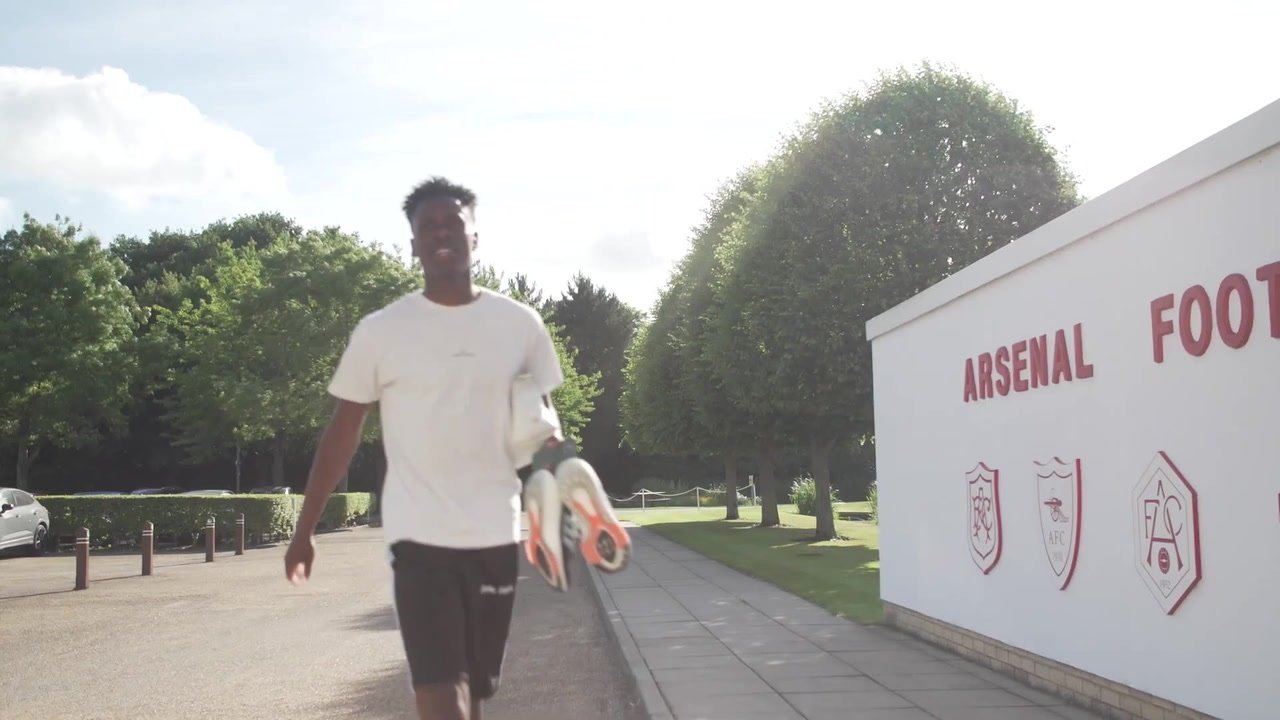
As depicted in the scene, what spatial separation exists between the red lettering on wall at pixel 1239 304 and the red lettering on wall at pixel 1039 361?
2398 millimetres

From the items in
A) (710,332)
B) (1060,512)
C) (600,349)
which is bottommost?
(1060,512)

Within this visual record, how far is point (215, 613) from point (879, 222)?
1426 cm

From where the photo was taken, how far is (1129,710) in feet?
23.9

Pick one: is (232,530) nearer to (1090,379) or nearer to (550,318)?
(1090,379)

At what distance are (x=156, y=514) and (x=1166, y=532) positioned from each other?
27.5 meters

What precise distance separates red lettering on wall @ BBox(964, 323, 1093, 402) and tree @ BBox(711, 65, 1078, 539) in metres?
13.5

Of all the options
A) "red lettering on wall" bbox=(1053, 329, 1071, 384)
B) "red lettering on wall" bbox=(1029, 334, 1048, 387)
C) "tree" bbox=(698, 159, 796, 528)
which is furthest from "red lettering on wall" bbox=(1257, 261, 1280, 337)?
"tree" bbox=(698, 159, 796, 528)

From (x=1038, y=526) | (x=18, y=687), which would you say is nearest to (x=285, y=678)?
(x=18, y=687)

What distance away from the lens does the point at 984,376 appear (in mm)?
10039

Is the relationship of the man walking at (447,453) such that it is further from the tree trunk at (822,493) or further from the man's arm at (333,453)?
the tree trunk at (822,493)

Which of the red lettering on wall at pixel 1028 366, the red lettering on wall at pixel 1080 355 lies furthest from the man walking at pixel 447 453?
the red lettering on wall at pixel 1028 366

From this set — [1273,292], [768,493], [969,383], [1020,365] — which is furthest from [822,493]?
[1273,292]

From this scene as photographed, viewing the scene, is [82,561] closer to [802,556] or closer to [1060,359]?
[802,556]

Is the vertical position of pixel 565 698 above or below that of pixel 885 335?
below
